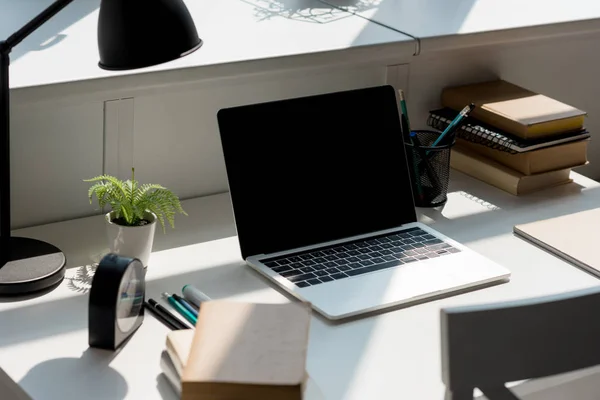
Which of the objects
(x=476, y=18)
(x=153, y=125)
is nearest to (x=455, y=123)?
(x=476, y=18)

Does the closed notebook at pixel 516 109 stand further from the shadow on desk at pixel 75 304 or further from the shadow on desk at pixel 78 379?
the shadow on desk at pixel 78 379

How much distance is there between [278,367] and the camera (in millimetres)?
1047

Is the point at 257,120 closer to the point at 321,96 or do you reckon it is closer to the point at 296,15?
the point at 321,96

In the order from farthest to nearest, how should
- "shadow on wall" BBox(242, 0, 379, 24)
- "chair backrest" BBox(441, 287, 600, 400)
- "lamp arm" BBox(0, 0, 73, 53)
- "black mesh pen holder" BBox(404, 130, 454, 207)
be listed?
"shadow on wall" BBox(242, 0, 379, 24), "black mesh pen holder" BBox(404, 130, 454, 207), "lamp arm" BBox(0, 0, 73, 53), "chair backrest" BBox(441, 287, 600, 400)

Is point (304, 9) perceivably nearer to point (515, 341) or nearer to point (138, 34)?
point (138, 34)

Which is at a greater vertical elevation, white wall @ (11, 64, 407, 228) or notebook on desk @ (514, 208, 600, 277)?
white wall @ (11, 64, 407, 228)

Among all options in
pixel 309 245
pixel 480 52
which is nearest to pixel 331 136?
pixel 309 245

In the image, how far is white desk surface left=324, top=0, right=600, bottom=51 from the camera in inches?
68.9

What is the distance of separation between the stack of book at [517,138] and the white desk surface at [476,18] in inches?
4.8

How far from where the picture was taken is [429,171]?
167 cm

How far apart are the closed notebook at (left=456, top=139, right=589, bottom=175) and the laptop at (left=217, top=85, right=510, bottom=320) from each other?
10.6 inches

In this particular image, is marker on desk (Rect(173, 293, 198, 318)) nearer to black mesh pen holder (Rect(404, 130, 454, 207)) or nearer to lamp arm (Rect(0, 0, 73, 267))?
lamp arm (Rect(0, 0, 73, 267))

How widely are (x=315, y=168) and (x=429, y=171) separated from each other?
0.82 feet

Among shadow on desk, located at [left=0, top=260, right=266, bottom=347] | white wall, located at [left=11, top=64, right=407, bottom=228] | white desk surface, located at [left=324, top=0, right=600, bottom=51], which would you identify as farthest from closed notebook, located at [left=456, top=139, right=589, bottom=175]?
shadow on desk, located at [left=0, top=260, right=266, bottom=347]
